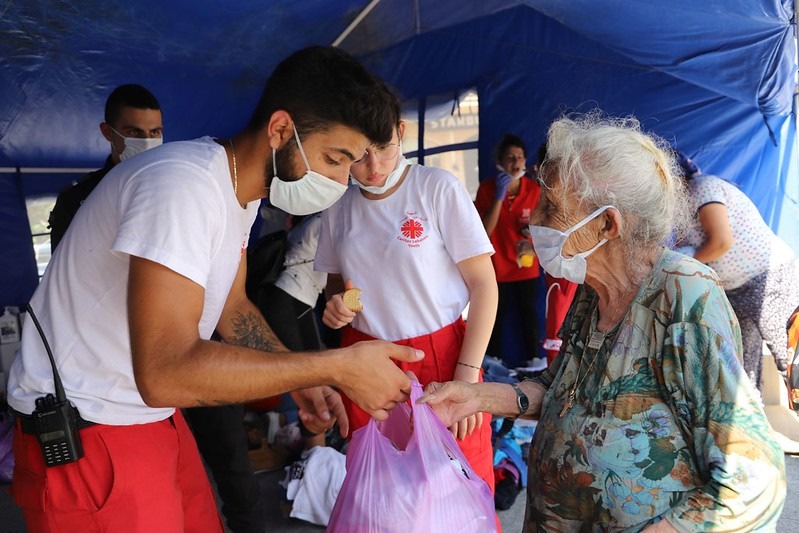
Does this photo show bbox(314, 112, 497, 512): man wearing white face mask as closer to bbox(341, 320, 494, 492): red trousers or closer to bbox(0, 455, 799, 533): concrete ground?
bbox(341, 320, 494, 492): red trousers

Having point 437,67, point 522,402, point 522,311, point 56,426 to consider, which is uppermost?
point 437,67

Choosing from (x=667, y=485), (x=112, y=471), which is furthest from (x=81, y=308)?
(x=667, y=485)

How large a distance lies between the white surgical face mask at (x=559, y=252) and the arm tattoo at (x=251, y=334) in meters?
0.86

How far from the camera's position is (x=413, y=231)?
2.23 meters

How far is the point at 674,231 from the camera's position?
174cm

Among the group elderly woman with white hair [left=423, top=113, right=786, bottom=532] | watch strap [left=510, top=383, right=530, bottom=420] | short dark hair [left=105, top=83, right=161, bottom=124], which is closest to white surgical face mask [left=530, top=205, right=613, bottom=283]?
elderly woman with white hair [left=423, top=113, right=786, bottom=532]

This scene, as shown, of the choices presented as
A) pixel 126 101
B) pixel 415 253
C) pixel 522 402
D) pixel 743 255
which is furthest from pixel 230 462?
pixel 743 255

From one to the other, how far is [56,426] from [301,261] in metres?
2.36

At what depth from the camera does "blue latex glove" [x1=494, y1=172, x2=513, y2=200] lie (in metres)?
5.22

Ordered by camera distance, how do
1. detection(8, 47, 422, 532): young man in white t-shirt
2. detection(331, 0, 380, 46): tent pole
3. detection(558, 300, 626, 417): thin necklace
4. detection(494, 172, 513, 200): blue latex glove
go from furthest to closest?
detection(331, 0, 380, 46): tent pole < detection(494, 172, 513, 200): blue latex glove < detection(558, 300, 626, 417): thin necklace < detection(8, 47, 422, 532): young man in white t-shirt

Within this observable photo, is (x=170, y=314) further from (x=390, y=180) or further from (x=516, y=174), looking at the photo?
(x=516, y=174)

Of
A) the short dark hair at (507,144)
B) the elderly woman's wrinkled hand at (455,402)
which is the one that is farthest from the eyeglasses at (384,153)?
the short dark hair at (507,144)

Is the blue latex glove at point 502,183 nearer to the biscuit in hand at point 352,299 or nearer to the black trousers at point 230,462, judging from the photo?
the black trousers at point 230,462

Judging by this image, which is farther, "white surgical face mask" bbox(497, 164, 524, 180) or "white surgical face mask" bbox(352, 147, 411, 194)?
"white surgical face mask" bbox(497, 164, 524, 180)
